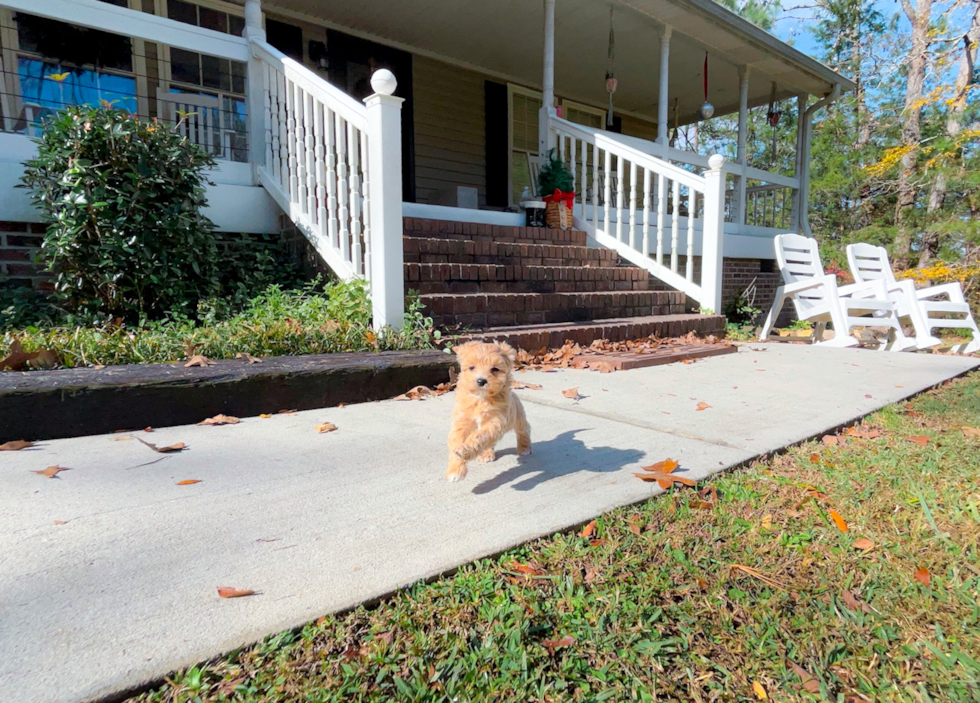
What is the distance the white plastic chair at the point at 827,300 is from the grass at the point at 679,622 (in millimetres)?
4549

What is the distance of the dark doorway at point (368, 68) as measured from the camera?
8594 mm

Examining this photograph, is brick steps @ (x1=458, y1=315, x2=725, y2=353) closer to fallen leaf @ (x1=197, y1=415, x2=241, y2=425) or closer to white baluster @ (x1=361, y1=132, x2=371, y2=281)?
white baluster @ (x1=361, y1=132, x2=371, y2=281)

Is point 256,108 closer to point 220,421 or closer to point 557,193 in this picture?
point 557,193

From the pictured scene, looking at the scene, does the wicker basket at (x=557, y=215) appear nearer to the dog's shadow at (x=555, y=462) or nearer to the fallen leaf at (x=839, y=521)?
the dog's shadow at (x=555, y=462)

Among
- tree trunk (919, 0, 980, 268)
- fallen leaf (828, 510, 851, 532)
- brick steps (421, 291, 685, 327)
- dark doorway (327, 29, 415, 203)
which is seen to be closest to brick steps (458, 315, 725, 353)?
brick steps (421, 291, 685, 327)

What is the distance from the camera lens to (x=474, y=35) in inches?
345

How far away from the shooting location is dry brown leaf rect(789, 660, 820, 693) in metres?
1.15

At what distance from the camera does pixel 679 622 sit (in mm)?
1346

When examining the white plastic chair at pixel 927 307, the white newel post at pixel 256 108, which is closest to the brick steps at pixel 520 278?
the white newel post at pixel 256 108

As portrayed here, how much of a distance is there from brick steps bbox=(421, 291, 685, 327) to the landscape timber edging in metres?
1.18

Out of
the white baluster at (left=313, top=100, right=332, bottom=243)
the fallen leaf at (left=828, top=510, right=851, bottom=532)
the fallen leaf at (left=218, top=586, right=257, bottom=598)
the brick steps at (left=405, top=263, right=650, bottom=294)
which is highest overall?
the white baluster at (left=313, top=100, right=332, bottom=243)

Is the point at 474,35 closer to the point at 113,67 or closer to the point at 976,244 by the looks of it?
the point at 113,67

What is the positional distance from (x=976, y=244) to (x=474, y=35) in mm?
9247

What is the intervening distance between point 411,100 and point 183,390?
7.81m
